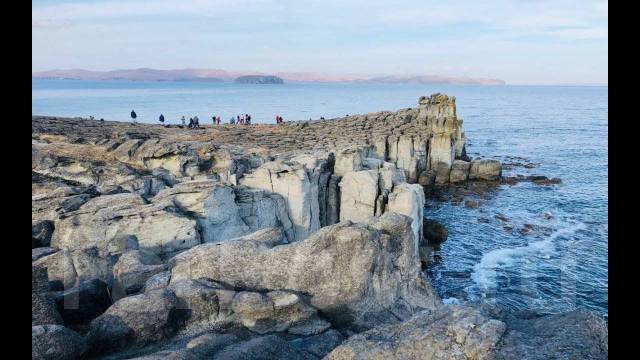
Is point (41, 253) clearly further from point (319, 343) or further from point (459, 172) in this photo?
point (459, 172)

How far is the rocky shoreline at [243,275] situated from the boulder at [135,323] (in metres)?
0.03

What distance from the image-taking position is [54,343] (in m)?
11.0

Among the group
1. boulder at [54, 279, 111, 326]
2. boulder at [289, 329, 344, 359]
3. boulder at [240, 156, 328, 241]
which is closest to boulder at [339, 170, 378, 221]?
boulder at [240, 156, 328, 241]

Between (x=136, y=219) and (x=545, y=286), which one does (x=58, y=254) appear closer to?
(x=136, y=219)

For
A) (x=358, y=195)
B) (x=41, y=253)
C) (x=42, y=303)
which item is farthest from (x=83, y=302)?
(x=358, y=195)

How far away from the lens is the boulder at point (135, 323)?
40.8 ft

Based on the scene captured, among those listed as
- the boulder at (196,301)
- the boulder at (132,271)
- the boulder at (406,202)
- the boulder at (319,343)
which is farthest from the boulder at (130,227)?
the boulder at (406,202)

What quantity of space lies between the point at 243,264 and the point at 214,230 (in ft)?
28.2

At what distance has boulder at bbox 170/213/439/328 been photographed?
51.6ft

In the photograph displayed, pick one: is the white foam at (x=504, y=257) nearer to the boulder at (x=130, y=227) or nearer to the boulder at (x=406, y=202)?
the boulder at (x=406, y=202)

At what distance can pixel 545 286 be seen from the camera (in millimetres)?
31766

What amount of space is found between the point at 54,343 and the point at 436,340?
859cm

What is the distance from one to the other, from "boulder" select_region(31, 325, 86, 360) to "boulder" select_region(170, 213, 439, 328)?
425 centimetres
